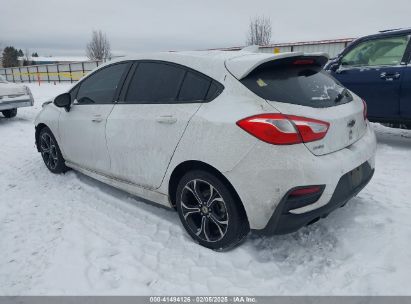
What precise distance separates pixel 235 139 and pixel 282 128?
0.36m

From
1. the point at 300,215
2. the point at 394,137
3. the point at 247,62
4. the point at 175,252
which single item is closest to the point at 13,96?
the point at 175,252

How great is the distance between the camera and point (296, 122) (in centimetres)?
243

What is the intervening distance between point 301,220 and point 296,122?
724 millimetres

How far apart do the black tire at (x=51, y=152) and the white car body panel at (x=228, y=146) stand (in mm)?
1418

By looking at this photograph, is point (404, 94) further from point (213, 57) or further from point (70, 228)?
point (70, 228)

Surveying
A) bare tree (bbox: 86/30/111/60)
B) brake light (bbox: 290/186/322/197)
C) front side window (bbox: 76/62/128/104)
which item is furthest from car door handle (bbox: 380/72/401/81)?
bare tree (bbox: 86/30/111/60)

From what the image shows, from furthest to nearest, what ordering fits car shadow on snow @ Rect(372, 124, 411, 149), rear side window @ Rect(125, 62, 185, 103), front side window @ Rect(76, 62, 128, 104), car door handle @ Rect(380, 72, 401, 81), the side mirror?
1. car shadow on snow @ Rect(372, 124, 411, 149)
2. car door handle @ Rect(380, 72, 401, 81)
3. the side mirror
4. front side window @ Rect(76, 62, 128, 104)
5. rear side window @ Rect(125, 62, 185, 103)

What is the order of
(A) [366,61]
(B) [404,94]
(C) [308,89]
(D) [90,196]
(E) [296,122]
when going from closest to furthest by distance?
1. (E) [296,122]
2. (C) [308,89]
3. (D) [90,196]
4. (B) [404,94]
5. (A) [366,61]

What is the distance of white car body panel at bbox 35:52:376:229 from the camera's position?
242 centimetres

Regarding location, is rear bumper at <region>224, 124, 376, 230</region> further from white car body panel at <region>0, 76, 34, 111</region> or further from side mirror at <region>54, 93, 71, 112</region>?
white car body panel at <region>0, 76, 34, 111</region>

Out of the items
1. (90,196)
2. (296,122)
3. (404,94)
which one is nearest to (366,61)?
(404,94)

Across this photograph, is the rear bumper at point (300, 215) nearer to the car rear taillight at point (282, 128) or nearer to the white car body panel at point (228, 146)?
the white car body panel at point (228, 146)

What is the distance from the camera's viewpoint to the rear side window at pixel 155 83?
10.2ft

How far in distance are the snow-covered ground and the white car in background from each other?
6.09 m
